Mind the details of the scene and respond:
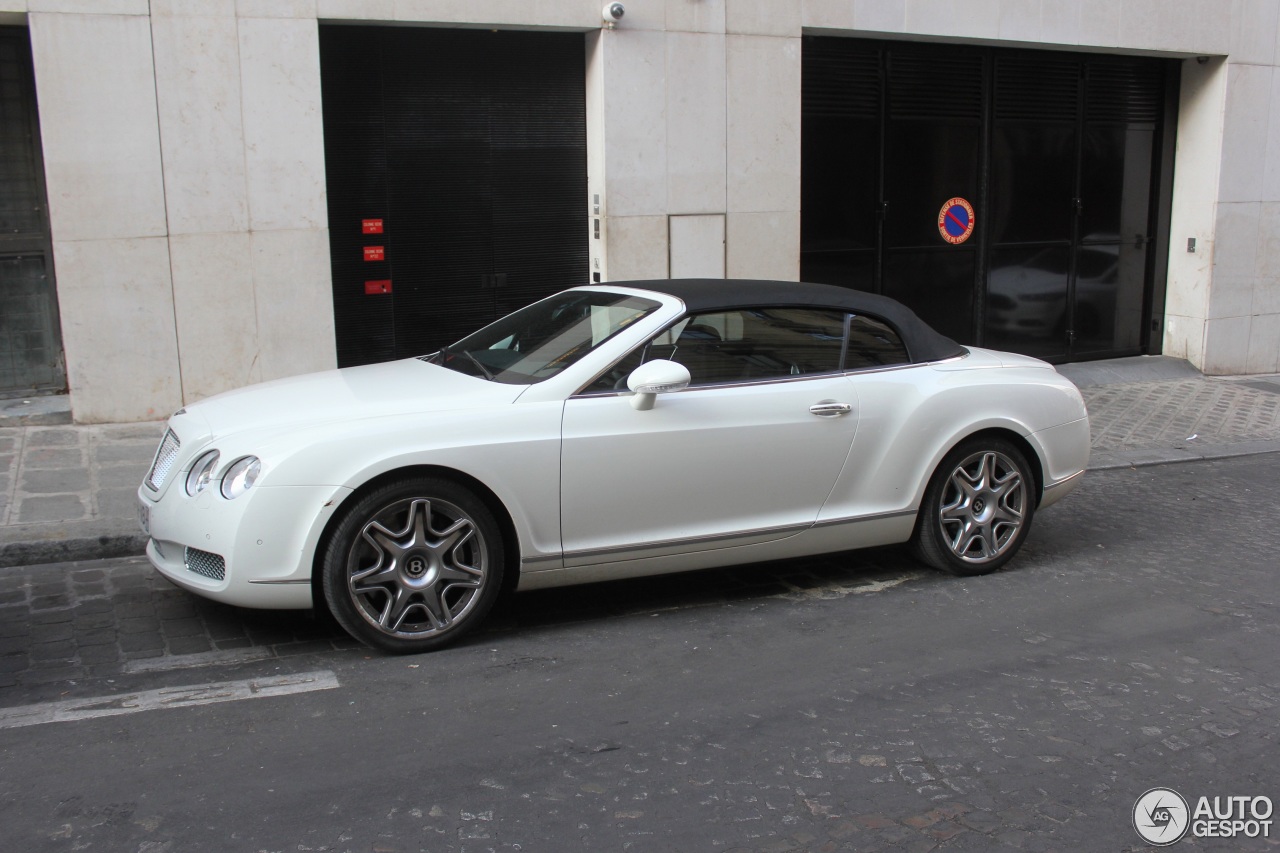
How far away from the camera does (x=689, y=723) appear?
4.38 m

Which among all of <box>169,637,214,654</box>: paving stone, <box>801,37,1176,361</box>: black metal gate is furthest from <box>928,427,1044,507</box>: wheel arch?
<box>801,37,1176,361</box>: black metal gate

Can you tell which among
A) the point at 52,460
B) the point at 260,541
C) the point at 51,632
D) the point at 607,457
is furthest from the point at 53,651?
the point at 52,460

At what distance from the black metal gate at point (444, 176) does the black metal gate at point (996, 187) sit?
260 cm

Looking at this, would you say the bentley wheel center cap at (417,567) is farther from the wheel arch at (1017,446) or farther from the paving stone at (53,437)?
the paving stone at (53,437)

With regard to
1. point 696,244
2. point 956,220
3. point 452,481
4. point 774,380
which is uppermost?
point 956,220

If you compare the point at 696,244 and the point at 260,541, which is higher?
the point at 696,244

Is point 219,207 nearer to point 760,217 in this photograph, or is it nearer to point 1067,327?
point 760,217

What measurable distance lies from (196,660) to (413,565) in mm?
966

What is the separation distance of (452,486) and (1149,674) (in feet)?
9.65

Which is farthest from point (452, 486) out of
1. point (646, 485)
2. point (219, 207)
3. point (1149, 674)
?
point (219, 207)

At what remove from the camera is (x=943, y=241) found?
12375 millimetres

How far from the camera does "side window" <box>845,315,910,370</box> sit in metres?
6.03

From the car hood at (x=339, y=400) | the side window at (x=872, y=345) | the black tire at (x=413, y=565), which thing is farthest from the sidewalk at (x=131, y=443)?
the side window at (x=872, y=345)

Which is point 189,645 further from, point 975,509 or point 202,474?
point 975,509
